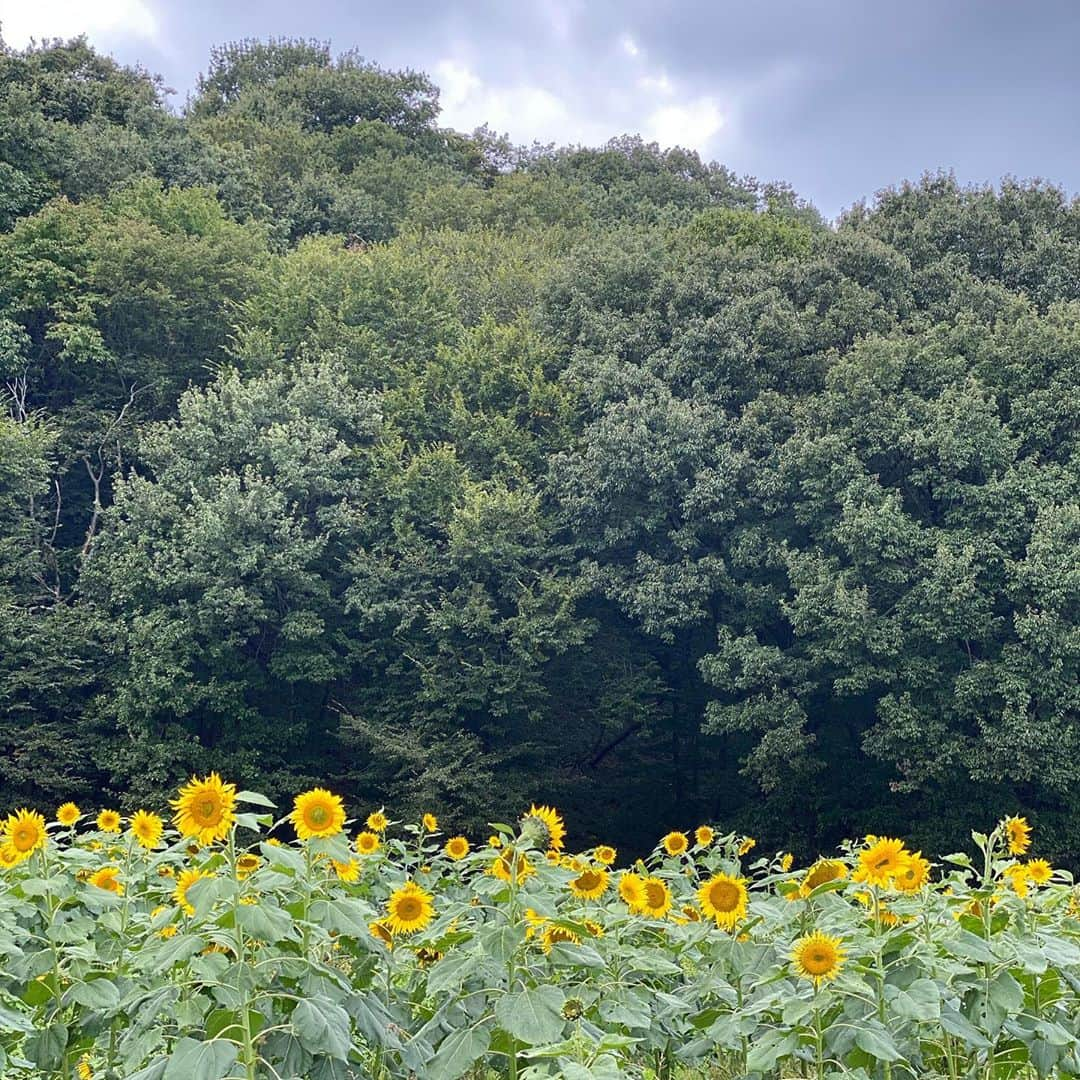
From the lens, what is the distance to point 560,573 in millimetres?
17469

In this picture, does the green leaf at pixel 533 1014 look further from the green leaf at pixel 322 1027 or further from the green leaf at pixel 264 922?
the green leaf at pixel 264 922

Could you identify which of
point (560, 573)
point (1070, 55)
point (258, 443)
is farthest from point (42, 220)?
point (1070, 55)

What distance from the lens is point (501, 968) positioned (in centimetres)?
231

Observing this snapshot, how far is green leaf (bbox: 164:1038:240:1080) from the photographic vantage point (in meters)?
1.91

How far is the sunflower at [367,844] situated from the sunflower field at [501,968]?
0.26 metres

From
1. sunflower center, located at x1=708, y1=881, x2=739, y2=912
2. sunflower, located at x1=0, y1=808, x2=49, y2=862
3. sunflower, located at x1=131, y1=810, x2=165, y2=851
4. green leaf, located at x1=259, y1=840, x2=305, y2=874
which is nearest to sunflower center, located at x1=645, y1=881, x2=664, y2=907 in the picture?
sunflower center, located at x1=708, y1=881, x2=739, y2=912

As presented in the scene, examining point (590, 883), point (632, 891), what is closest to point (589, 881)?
point (590, 883)

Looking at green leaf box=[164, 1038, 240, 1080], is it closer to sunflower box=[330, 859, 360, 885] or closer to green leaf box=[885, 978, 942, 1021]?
sunflower box=[330, 859, 360, 885]

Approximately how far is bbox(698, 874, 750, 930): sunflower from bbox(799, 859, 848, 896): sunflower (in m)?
0.15

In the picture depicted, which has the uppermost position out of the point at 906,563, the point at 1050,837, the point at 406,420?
the point at 406,420

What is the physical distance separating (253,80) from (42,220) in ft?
73.1

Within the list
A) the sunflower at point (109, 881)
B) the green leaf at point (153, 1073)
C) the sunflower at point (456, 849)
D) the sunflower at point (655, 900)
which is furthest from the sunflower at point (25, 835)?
the sunflower at point (655, 900)

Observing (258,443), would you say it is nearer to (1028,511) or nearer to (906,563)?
(906,563)

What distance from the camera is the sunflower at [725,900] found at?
2.78 meters
